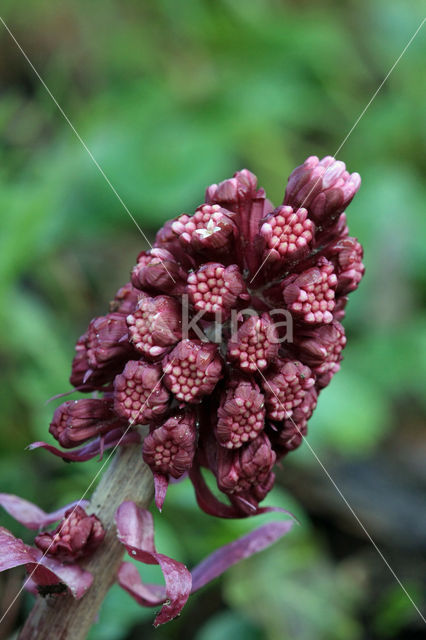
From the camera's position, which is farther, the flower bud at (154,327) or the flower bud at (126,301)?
the flower bud at (126,301)

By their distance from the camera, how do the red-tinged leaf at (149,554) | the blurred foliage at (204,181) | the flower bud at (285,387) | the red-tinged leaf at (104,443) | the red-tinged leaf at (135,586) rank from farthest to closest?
1. the blurred foliage at (204,181)
2. the red-tinged leaf at (135,586)
3. the red-tinged leaf at (104,443)
4. the flower bud at (285,387)
5. the red-tinged leaf at (149,554)

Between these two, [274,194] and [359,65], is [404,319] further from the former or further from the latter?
[359,65]

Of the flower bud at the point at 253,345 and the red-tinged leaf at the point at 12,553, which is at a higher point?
the flower bud at the point at 253,345

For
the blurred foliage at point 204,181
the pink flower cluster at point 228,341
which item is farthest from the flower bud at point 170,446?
the blurred foliage at point 204,181

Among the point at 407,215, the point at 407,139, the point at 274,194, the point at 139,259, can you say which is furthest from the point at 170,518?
the point at 407,139

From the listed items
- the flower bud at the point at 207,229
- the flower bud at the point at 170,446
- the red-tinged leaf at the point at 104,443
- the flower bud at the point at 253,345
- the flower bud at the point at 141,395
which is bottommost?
the red-tinged leaf at the point at 104,443

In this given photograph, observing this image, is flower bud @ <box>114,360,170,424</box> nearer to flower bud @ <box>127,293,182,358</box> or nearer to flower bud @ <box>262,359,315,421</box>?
flower bud @ <box>127,293,182,358</box>

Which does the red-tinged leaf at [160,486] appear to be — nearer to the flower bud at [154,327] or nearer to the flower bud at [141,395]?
the flower bud at [141,395]
